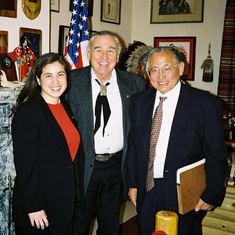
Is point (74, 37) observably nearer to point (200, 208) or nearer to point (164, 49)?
point (164, 49)

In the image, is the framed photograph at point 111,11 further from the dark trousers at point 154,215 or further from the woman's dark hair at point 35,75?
the dark trousers at point 154,215

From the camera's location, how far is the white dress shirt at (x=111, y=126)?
7.47 ft

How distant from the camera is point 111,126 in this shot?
7.55 feet

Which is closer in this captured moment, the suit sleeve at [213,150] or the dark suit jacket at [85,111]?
the suit sleeve at [213,150]

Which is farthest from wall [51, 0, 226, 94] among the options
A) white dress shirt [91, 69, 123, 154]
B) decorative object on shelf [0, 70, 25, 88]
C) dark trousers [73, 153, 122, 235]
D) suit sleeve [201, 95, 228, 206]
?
suit sleeve [201, 95, 228, 206]

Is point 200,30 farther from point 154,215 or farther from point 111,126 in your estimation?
point 154,215

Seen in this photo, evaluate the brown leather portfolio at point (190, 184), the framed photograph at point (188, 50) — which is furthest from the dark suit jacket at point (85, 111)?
the framed photograph at point (188, 50)

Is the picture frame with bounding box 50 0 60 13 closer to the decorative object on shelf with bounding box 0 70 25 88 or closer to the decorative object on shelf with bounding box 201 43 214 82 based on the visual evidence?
the decorative object on shelf with bounding box 0 70 25 88

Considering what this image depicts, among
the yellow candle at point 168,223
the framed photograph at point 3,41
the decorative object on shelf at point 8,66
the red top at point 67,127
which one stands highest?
the framed photograph at point 3,41

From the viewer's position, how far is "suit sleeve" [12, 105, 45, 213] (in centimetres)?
180

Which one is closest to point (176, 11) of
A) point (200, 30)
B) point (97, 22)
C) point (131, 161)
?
point (200, 30)

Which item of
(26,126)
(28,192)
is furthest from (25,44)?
(28,192)

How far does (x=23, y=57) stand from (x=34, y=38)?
0.23 meters

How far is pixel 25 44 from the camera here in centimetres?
268
